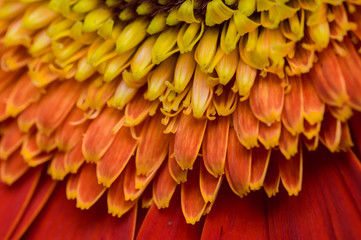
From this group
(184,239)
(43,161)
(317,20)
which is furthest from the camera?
(43,161)

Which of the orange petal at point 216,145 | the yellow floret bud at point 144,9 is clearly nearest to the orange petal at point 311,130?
the orange petal at point 216,145

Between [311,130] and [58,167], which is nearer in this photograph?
[311,130]

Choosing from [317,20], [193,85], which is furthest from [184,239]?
[317,20]

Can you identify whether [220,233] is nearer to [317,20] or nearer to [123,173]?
[123,173]

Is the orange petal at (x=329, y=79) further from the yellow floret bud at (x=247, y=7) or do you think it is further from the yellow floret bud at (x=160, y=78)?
the yellow floret bud at (x=160, y=78)

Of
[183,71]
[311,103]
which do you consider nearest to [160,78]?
[183,71]

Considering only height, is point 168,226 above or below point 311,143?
below

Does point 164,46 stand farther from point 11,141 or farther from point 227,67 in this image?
point 11,141
